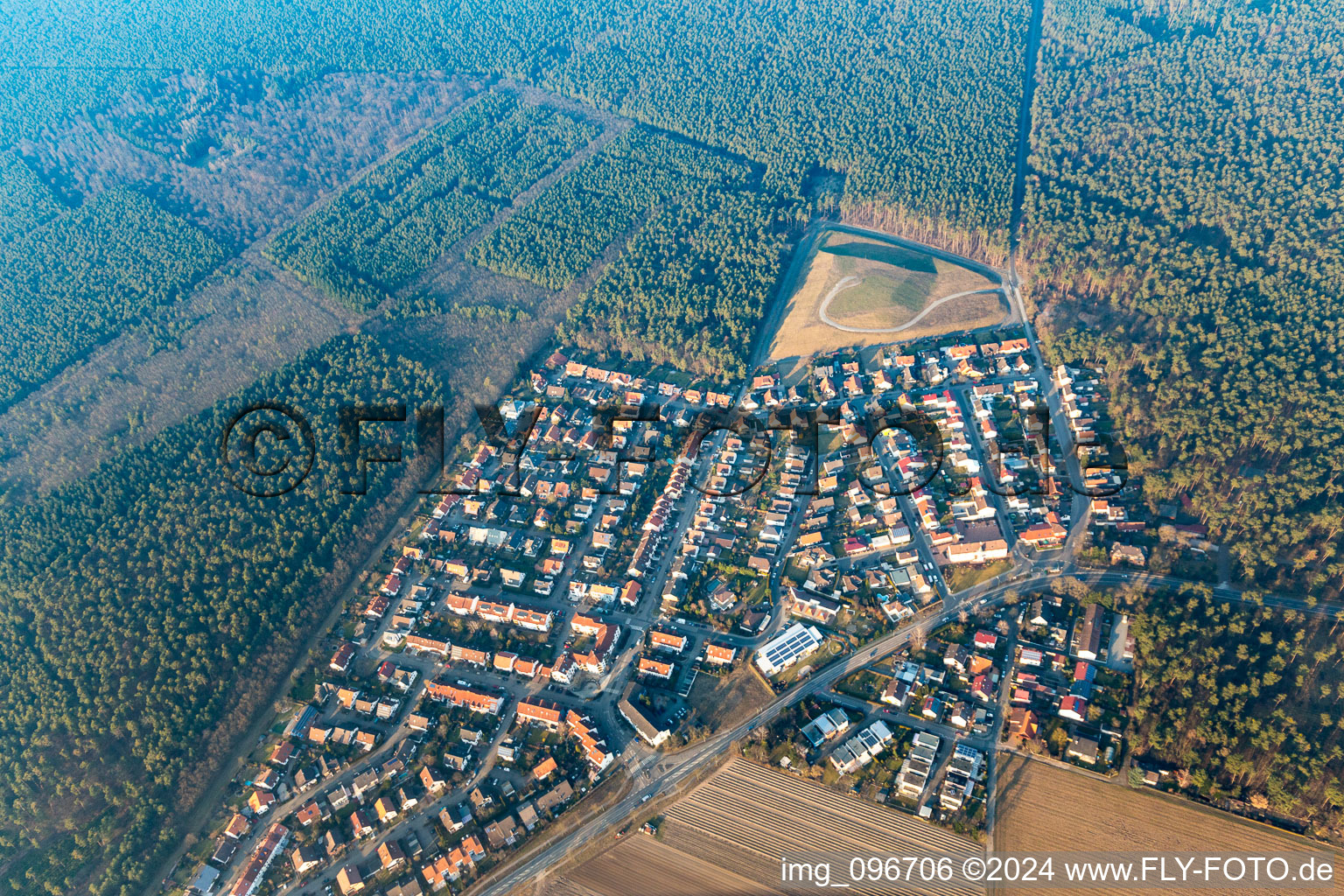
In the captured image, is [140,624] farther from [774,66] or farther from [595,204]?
[774,66]

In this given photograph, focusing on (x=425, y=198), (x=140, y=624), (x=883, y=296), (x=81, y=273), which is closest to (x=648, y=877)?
(x=140, y=624)

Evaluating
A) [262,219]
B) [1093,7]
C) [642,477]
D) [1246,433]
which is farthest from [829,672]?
[1093,7]

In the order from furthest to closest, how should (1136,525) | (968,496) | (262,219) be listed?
(262,219), (968,496), (1136,525)

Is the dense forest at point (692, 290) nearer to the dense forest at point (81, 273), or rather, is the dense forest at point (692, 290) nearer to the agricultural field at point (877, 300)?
the agricultural field at point (877, 300)

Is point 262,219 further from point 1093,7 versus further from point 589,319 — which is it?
point 1093,7

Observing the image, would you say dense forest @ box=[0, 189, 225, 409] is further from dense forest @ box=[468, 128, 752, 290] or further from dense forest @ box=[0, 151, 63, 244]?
dense forest @ box=[468, 128, 752, 290]
